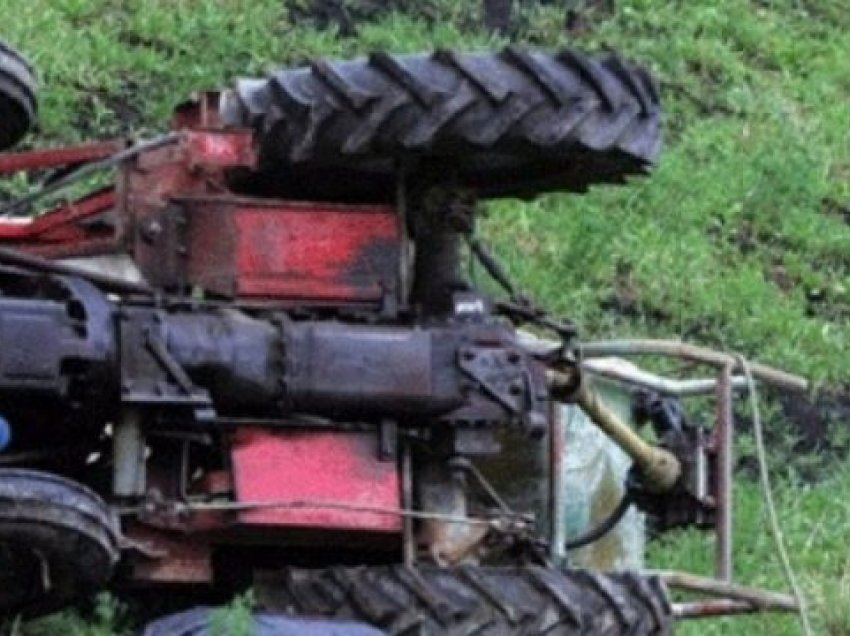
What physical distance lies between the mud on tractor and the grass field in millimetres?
1628

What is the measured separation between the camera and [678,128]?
9.18 meters

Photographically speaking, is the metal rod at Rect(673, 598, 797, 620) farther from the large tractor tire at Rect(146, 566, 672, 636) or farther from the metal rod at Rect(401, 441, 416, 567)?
the metal rod at Rect(401, 441, 416, 567)

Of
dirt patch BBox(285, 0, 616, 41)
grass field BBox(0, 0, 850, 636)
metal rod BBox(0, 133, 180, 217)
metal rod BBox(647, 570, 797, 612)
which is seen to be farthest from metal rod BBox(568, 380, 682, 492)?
dirt patch BBox(285, 0, 616, 41)

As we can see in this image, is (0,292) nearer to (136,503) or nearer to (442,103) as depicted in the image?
(136,503)

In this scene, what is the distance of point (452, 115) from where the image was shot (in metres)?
4.92

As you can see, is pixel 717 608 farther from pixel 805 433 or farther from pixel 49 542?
pixel 805 433

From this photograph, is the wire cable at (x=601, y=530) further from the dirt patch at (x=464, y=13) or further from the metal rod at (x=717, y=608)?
the dirt patch at (x=464, y=13)

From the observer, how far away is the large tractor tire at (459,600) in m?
4.73

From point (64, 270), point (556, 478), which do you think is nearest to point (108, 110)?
point (556, 478)

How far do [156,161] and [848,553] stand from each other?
6.32ft

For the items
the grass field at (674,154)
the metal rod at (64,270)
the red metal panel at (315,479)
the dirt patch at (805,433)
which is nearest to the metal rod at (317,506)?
the red metal panel at (315,479)

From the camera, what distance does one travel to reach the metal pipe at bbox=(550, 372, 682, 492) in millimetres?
5453

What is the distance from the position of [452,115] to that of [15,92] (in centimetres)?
66

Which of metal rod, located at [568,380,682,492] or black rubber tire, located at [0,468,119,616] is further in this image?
metal rod, located at [568,380,682,492]
